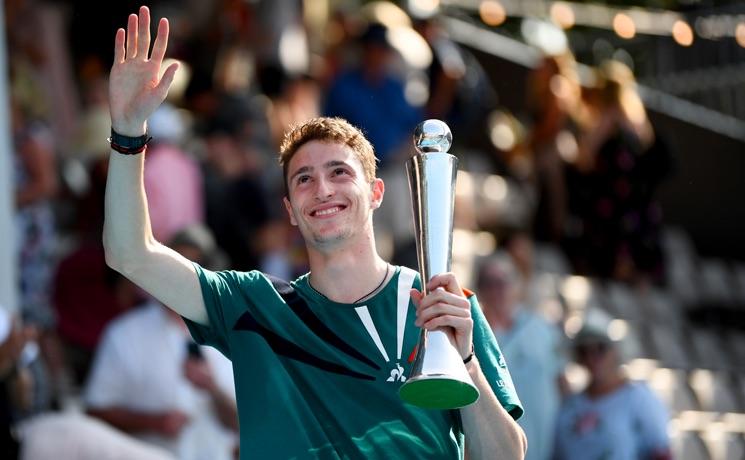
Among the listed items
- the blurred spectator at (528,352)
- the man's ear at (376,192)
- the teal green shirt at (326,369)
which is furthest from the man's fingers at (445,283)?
the blurred spectator at (528,352)

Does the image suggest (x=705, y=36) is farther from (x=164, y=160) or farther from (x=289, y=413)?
(x=289, y=413)

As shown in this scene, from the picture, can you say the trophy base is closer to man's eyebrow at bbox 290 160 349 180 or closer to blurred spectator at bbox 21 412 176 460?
man's eyebrow at bbox 290 160 349 180

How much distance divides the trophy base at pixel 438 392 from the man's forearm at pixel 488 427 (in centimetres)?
17

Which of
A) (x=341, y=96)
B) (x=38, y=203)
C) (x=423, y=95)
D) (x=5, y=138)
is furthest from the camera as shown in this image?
(x=423, y=95)

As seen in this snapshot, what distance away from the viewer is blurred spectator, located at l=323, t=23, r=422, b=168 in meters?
12.4

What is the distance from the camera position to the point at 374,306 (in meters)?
4.82

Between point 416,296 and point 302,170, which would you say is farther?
point 302,170

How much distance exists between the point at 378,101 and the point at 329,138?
7633mm

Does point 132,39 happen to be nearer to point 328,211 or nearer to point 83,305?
point 328,211

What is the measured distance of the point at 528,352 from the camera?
401 inches

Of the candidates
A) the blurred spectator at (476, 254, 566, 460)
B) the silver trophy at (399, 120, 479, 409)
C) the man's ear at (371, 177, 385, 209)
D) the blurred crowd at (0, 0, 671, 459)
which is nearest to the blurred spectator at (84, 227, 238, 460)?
the blurred crowd at (0, 0, 671, 459)

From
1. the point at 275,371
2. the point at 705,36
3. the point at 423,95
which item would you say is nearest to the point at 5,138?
the point at 423,95

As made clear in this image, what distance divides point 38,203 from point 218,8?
6.06 m

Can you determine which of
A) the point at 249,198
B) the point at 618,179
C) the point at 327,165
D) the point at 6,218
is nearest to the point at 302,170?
the point at 327,165
